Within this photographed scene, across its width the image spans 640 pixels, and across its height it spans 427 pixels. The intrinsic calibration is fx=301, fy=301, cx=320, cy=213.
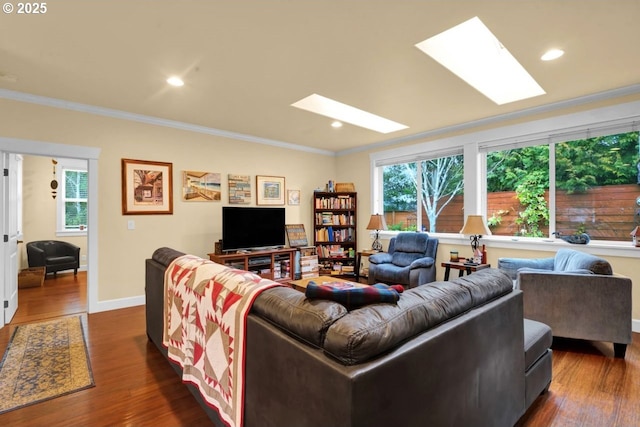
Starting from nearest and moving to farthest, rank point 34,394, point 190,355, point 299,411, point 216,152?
1. point 299,411
2. point 190,355
3. point 34,394
4. point 216,152

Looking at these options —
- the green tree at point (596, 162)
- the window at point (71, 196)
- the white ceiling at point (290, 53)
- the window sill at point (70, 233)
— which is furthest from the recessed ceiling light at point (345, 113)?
the window sill at point (70, 233)

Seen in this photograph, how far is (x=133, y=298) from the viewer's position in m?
3.89

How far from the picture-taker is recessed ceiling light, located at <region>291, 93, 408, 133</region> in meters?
3.63

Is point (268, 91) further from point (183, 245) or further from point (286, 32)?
point (183, 245)

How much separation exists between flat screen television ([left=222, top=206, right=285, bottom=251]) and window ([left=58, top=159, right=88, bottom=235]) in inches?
141

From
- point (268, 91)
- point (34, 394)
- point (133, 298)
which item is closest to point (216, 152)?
point (268, 91)

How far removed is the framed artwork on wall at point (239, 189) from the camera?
15.6 ft

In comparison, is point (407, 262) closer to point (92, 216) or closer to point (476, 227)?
point (476, 227)

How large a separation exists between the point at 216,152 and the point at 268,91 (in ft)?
6.08

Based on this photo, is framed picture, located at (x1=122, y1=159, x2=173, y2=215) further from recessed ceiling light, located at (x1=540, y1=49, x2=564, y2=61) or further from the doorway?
recessed ceiling light, located at (x1=540, y1=49, x2=564, y2=61)

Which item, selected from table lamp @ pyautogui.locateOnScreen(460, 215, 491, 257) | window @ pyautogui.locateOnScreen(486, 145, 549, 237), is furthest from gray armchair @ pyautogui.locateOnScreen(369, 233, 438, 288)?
window @ pyautogui.locateOnScreen(486, 145, 549, 237)

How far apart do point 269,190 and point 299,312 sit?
4.23m

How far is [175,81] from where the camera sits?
9.32 ft

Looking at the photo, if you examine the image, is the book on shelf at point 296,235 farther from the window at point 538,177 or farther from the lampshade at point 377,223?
the window at point 538,177
